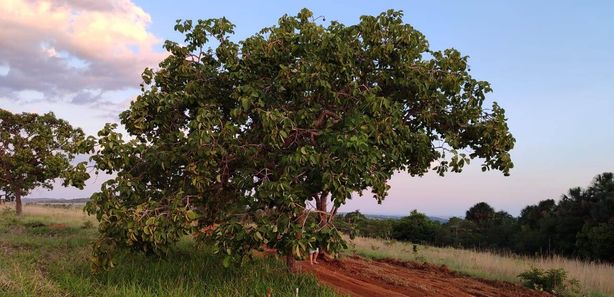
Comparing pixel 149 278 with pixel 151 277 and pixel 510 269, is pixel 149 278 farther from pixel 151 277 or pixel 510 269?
pixel 510 269

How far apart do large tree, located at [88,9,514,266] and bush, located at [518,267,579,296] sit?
148 inches

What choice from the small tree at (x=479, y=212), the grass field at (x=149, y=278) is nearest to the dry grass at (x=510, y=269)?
the grass field at (x=149, y=278)

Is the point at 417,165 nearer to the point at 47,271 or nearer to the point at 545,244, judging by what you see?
the point at 47,271

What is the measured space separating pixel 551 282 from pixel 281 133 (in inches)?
287

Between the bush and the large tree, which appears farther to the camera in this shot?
the bush

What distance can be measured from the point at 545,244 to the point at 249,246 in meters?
28.8

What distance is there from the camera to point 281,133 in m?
6.77

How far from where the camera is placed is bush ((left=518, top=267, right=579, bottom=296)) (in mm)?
10969

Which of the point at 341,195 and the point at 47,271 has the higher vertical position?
the point at 341,195

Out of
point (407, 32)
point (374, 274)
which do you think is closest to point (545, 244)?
point (374, 274)

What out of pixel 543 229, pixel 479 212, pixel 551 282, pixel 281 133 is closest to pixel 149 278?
pixel 281 133

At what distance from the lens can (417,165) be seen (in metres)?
9.49

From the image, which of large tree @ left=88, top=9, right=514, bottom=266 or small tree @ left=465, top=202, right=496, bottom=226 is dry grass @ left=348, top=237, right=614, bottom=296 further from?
small tree @ left=465, top=202, right=496, bottom=226

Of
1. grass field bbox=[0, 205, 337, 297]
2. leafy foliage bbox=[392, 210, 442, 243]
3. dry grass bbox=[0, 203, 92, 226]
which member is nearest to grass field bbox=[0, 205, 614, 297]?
grass field bbox=[0, 205, 337, 297]
